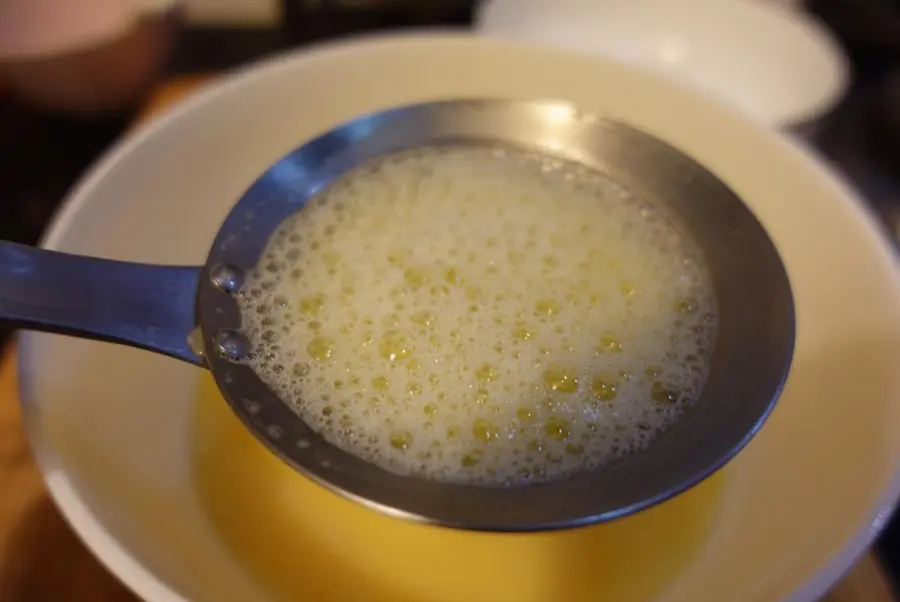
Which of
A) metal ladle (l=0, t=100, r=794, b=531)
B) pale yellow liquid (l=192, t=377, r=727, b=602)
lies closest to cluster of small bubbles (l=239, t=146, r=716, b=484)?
metal ladle (l=0, t=100, r=794, b=531)

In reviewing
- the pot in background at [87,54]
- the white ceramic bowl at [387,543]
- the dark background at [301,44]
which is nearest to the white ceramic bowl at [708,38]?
the dark background at [301,44]

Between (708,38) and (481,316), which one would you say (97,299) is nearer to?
(481,316)

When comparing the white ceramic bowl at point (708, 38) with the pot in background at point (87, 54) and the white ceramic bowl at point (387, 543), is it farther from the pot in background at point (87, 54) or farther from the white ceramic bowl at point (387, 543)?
the pot in background at point (87, 54)

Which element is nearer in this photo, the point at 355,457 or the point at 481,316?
the point at 355,457

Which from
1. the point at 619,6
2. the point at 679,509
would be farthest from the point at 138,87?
the point at 679,509

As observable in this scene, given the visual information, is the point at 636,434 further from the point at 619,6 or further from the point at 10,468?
the point at 619,6

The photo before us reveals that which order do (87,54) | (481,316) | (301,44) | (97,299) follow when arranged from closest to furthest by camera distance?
(97,299), (481,316), (87,54), (301,44)

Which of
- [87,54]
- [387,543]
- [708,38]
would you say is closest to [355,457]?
[387,543]
